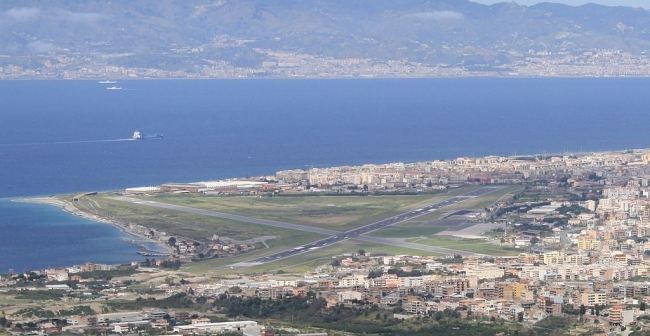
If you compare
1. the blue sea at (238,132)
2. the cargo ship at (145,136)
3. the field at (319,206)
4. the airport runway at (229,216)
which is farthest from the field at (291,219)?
the cargo ship at (145,136)

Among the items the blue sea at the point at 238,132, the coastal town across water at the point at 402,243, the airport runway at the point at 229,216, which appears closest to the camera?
the coastal town across water at the point at 402,243

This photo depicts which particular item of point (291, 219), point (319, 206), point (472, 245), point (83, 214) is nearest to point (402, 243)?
point (472, 245)

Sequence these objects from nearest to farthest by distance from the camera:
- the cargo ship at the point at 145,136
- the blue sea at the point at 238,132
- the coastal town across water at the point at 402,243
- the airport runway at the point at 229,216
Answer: the coastal town across water at the point at 402,243
the airport runway at the point at 229,216
the blue sea at the point at 238,132
the cargo ship at the point at 145,136

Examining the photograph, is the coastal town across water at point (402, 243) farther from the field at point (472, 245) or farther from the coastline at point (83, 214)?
the coastline at point (83, 214)

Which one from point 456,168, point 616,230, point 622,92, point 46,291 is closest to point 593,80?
point 622,92

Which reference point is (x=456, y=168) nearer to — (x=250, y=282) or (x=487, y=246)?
(x=487, y=246)

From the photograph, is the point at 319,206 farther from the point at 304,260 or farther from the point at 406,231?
the point at 304,260

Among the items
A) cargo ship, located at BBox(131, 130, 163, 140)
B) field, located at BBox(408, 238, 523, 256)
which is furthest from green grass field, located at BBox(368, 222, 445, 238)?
cargo ship, located at BBox(131, 130, 163, 140)
